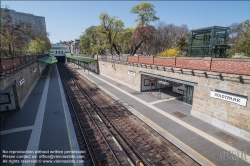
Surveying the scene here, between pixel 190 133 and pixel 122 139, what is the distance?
4837 mm

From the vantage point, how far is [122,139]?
9.73 m

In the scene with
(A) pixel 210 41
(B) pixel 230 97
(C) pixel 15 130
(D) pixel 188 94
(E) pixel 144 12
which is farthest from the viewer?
(E) pixel 144 12

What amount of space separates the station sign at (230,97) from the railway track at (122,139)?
204 inches

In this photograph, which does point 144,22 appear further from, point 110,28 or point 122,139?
point 122,139

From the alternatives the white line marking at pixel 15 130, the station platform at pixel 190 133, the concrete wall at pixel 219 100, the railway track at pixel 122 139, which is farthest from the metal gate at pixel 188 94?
the white line marking at pixel 15 130

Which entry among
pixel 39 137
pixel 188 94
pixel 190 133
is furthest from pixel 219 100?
pixel 39 137

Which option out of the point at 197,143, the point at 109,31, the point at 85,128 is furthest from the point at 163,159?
the point at 109,31

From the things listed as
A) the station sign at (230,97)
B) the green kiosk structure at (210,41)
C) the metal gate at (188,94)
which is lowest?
the metal gate at (188,94)

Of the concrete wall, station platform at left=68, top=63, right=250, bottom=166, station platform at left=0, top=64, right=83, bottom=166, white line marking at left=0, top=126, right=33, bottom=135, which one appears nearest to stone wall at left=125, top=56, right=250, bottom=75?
the concrete wall

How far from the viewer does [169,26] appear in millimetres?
44688

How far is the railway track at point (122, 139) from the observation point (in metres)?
7.89

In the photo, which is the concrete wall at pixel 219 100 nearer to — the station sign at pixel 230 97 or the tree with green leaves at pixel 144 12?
the station sign at pixel 230 97

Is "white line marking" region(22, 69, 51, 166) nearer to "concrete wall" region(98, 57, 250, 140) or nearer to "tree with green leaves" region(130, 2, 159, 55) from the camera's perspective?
"concrete wall" region(98, 57, 250, 140)

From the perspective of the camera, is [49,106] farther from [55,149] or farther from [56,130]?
[55,149]
